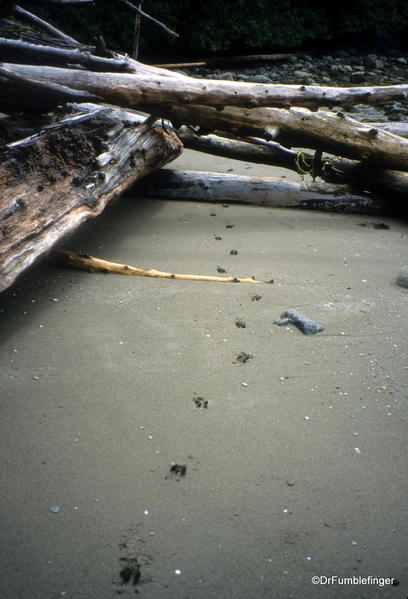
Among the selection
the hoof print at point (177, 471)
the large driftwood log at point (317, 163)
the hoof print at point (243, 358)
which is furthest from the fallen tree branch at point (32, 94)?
the hoof print at point (177, 471)

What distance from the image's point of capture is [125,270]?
3521mm

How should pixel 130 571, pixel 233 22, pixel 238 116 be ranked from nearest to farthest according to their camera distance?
pixel 130 571
pixel 238 116
pixel 233 22

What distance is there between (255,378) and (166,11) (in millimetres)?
12664

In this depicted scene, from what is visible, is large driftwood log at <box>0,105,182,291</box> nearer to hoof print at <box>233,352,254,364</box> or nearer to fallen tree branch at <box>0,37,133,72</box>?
fallen tree branch at <box>0,37,133,72</box>

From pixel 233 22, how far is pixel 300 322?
12587mm

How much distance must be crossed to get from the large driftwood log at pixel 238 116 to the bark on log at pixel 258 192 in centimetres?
41

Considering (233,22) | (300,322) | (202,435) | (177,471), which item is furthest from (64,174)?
(233,22)

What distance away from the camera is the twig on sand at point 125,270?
3.50 metres

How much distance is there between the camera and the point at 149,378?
98.8 inches

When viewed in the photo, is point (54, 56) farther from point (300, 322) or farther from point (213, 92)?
point (300, 322)

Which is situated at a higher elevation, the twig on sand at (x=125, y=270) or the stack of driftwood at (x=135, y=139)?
the stack of driftwood at (x=135, y=139)

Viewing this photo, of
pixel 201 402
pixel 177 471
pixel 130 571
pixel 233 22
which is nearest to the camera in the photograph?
pixel 130 571

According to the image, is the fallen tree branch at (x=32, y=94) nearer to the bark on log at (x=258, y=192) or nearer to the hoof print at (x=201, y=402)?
the bark on log at (x=258, y=192)

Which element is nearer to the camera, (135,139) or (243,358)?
(243,358)
